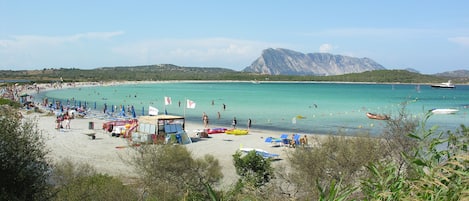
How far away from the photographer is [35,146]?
12703 millimetres

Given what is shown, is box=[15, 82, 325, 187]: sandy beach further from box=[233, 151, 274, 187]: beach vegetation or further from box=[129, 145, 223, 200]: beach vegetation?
box=[129, 145, 223, 200]: beach vegetation

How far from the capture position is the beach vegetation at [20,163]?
11430 mm

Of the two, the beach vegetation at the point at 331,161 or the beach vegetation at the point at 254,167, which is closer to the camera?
the beach vegetation at the point at 331,161

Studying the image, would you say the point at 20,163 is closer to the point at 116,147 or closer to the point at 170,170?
the point at 170,170

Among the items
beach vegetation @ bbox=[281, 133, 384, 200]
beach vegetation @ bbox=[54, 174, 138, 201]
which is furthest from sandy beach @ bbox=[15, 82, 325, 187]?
beach vegetation @ bbox=[54, 174, 138, 201]

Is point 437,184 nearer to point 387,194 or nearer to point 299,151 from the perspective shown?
point 387,194

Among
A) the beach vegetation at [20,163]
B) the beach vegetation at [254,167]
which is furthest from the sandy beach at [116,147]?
the beach vegetation at [20,163]

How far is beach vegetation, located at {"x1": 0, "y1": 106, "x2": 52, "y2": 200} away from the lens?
11430 millimetres

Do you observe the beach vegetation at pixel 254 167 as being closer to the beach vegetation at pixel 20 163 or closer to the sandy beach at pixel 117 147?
the sandy beach at pixel 117 147

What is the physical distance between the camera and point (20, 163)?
11984 mm

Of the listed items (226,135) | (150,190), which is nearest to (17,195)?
(150,190)

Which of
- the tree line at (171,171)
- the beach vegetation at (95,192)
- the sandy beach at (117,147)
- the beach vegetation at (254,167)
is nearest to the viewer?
the tree line at (171,171)

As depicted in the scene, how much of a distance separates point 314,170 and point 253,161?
3.18m

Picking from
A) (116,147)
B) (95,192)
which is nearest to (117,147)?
(116,147)
